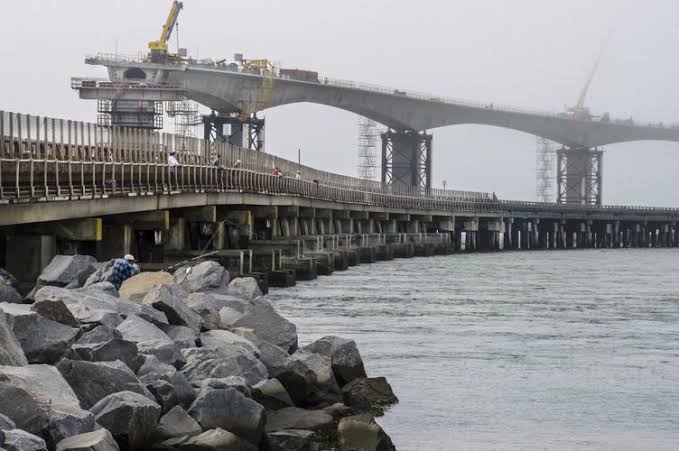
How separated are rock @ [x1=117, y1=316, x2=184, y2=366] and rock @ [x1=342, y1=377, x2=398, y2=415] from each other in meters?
3.17

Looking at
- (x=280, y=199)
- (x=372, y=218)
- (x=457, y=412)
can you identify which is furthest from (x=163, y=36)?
(x=457, y=412)

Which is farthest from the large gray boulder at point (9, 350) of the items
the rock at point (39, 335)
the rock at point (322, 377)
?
the rock at point (322, 377)

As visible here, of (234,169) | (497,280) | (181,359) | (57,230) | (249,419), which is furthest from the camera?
(497,280)

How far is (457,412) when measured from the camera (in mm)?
23703

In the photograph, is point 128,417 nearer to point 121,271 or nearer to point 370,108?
point 121,271

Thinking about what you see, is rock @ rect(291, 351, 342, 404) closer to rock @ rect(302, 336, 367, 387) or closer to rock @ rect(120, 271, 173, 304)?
rock @ rect(302, 336, 367, 387)

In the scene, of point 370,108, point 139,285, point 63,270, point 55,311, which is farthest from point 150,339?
point 370,108

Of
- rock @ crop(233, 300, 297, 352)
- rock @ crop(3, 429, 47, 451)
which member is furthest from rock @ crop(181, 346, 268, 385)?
rock @ crop(3, 429, 47, 451)

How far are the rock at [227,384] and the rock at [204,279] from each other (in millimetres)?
12217

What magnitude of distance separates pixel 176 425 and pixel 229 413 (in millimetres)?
904

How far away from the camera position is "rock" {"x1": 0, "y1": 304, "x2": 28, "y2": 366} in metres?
16.4

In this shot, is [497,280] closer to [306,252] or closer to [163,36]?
[306,252]

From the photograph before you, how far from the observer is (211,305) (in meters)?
26.2

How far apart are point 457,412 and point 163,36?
15076 centimetres
